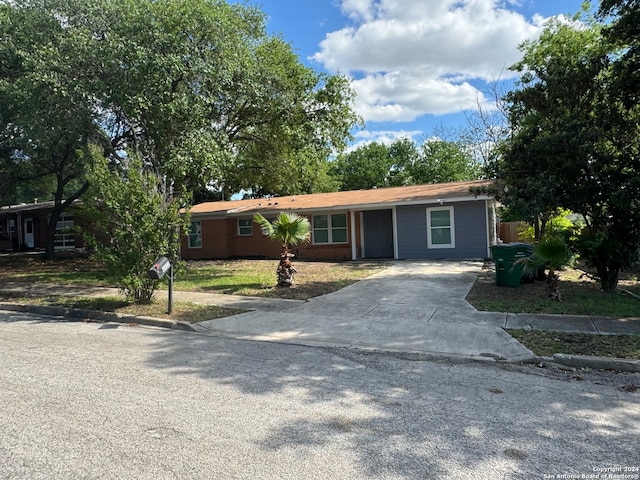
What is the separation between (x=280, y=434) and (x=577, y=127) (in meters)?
9.39

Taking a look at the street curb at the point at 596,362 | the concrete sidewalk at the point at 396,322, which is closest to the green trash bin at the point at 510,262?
the concrete sidewalk at the point at 396,322

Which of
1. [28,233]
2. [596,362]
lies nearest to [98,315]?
[596,362]

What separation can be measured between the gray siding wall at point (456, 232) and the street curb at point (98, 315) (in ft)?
40.1

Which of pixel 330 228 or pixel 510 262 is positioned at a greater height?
pixel 330 228

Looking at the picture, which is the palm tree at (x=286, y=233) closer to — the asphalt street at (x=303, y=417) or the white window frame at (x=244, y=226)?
the asphalt street at (x=303, y=417)

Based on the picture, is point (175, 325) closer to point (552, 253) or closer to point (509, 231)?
point (552, 253)

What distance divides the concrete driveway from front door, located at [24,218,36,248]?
28.2 m

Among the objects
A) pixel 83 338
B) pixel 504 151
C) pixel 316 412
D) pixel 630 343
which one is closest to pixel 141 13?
pixel 83 338

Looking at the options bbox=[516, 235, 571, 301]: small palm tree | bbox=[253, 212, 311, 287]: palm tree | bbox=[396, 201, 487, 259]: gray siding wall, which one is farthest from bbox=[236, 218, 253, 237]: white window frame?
bbox=[516, 235, 571, 301]: small palm tree

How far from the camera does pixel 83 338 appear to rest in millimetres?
7172

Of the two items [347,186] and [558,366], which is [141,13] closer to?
[558,366]

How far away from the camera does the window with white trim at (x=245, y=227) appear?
22.0 m

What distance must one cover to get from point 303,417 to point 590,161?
922 centimetres

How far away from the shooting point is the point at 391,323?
800 cm
